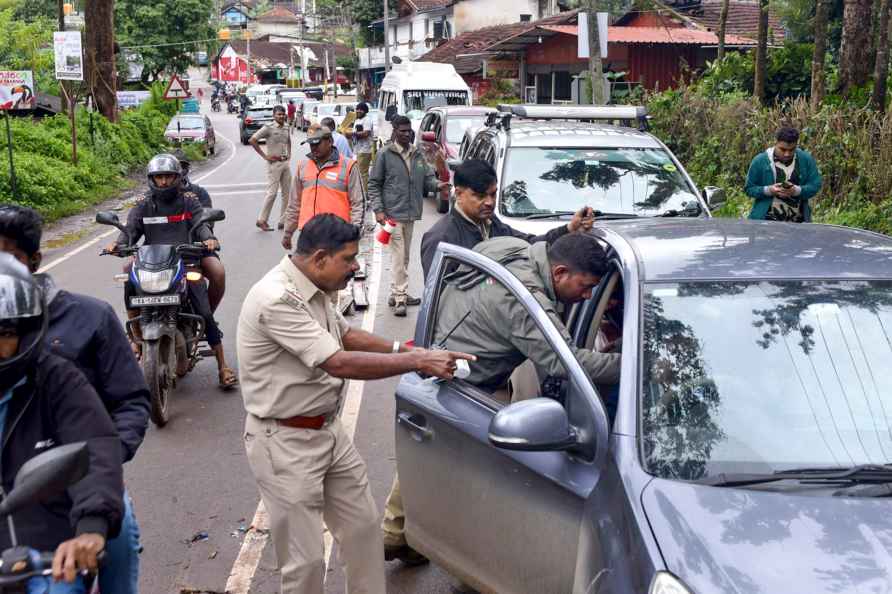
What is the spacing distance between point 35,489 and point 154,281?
207 inches

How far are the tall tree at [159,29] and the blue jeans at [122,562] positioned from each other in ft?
182

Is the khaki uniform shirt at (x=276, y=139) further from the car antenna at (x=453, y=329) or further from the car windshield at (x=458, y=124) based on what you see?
the car antenna at (x=453, y=329)

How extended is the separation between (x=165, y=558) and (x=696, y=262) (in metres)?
3.18

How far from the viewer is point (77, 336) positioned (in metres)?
3.24

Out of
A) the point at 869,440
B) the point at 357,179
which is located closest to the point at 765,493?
the point at 869,440

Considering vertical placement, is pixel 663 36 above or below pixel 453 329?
above

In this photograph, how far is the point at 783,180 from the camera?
913 cm

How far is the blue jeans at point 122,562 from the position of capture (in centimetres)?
324

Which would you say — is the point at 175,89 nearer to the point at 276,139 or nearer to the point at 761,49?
the point at 276,139

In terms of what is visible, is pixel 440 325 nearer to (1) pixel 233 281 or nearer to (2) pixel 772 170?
(2) pixel 772 170

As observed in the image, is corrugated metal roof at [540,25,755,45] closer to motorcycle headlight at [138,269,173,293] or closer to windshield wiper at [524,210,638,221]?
windshield wiper at [524,210,638,221]

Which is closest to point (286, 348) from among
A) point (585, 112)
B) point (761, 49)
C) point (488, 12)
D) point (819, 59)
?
point (585, 112)

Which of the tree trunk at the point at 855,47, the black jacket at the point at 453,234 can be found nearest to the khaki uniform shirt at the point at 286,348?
the black jacket at the point at 453,234

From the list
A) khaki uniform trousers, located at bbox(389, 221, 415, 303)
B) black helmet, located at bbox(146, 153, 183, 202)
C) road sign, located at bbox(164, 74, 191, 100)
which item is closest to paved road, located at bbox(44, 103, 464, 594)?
khaki uniform trousers, located at bbox(389, 221, 415, 303)
